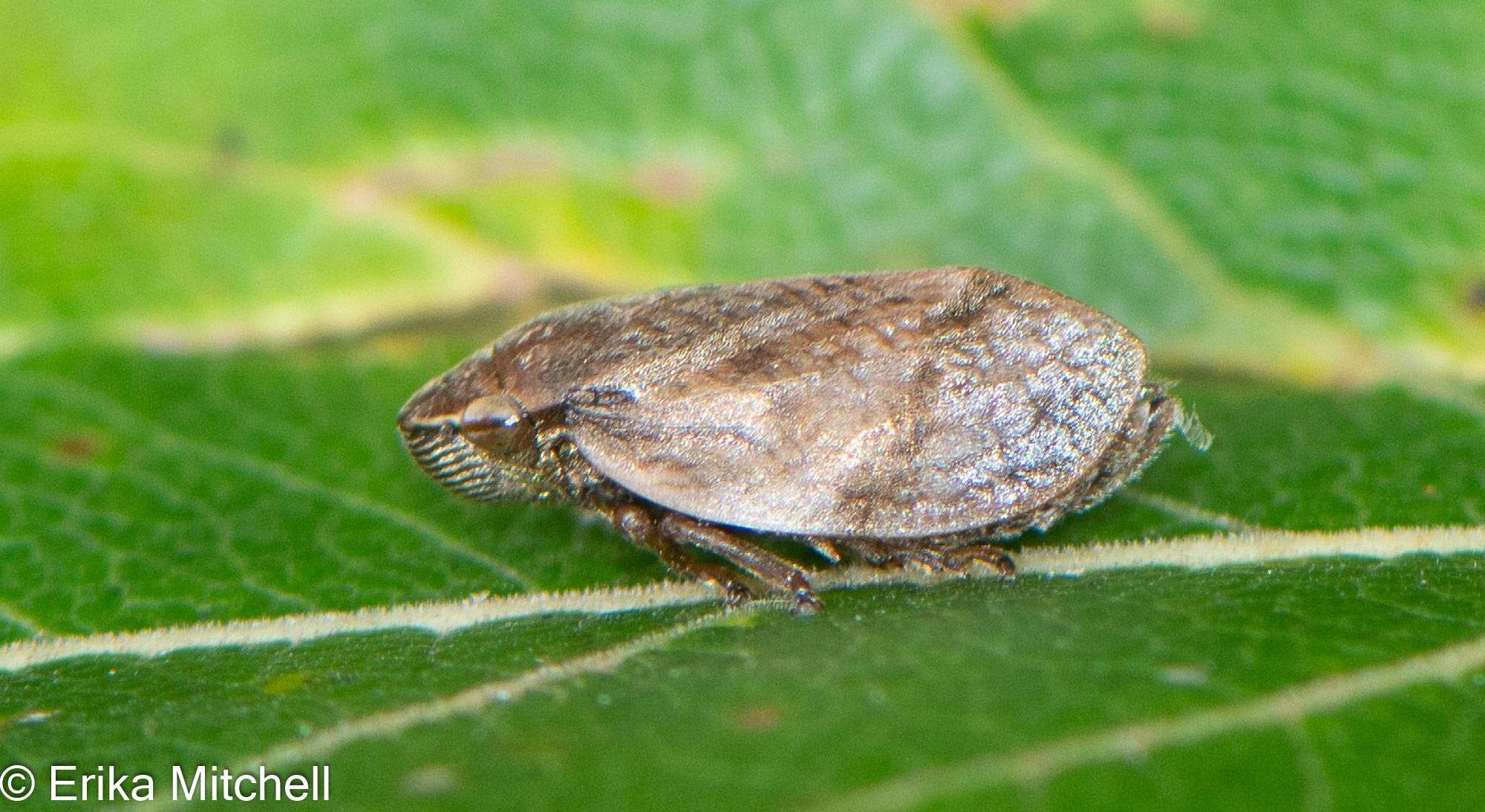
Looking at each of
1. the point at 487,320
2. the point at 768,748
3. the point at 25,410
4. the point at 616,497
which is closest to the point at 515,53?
the point at 487,320

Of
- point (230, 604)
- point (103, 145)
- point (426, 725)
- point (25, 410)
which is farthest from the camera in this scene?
point (103, 145)

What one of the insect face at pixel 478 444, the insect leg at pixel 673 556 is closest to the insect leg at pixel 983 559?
the insect leg at pixel 673 556

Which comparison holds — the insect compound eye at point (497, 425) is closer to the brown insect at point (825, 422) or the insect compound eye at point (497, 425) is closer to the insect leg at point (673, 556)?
the brown insect at point (825, 422)

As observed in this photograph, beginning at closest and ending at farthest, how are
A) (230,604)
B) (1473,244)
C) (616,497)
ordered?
(230,604) < (616,497) < (1473,244)


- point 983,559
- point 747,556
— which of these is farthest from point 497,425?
point 983,559

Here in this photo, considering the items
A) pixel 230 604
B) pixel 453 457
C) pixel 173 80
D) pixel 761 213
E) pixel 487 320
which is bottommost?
pixel 230 604

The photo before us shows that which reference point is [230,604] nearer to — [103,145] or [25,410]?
[25,410]

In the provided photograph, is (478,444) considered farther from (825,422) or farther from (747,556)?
(825,422)

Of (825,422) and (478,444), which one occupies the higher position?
(825,422)
